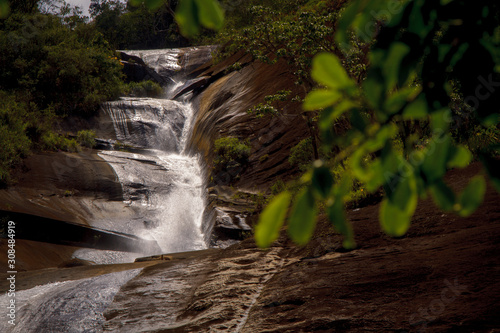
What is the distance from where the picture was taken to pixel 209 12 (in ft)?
2.24

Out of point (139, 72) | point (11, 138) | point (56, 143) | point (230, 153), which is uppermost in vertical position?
point (139, 72)

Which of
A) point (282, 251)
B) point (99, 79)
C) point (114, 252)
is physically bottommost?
point (114, 252)

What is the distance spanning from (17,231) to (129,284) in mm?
5383

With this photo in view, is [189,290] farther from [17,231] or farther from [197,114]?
[197,114]

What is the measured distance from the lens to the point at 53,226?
10.8m

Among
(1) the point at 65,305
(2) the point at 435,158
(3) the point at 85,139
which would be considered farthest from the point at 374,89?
(3) the point at 85,139

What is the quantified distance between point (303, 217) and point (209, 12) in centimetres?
39

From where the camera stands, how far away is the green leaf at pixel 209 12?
677mm

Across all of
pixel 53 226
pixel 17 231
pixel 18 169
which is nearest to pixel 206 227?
pixel 53 226

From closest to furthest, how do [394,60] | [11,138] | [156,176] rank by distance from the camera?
1. [394,60]
2. [11,138]
3. [156,176]

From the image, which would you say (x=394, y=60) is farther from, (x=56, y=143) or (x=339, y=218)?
(x=56, y=143)

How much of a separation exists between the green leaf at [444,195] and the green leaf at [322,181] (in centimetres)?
20

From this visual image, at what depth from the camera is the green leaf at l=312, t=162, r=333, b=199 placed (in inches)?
26.3

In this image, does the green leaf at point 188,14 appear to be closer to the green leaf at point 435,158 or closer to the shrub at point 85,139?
the green leaf at point 435,158
